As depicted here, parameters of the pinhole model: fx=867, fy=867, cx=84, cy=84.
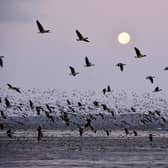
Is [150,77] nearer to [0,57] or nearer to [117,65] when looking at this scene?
[117,65]

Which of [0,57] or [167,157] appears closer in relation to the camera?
[0,57]

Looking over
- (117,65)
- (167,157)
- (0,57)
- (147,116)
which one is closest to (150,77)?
(117,65)

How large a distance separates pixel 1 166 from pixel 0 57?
48.7 ft

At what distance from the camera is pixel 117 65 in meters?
46.4

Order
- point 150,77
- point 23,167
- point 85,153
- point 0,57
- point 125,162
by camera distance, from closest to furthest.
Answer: point 0,57 → point 150,77 → point 23,167 → point 125,162 → point 85,153

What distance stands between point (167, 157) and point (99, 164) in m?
9.57

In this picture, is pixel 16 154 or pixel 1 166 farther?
pixel 16 154

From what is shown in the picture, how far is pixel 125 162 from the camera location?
58344mm

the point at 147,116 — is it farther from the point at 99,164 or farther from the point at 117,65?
the point at 117,65

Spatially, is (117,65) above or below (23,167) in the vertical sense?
above

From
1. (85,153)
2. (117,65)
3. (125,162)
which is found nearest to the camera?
(117,65)

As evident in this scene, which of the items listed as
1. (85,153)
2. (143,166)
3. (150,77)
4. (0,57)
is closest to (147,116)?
(85,153)

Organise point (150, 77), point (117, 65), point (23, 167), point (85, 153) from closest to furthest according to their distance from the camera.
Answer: point (117, 65)
point (150, 77)
point (23, 167)
point (85, 153)

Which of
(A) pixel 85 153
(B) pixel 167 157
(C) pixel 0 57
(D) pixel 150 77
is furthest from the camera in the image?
(A) pixel 85 153
